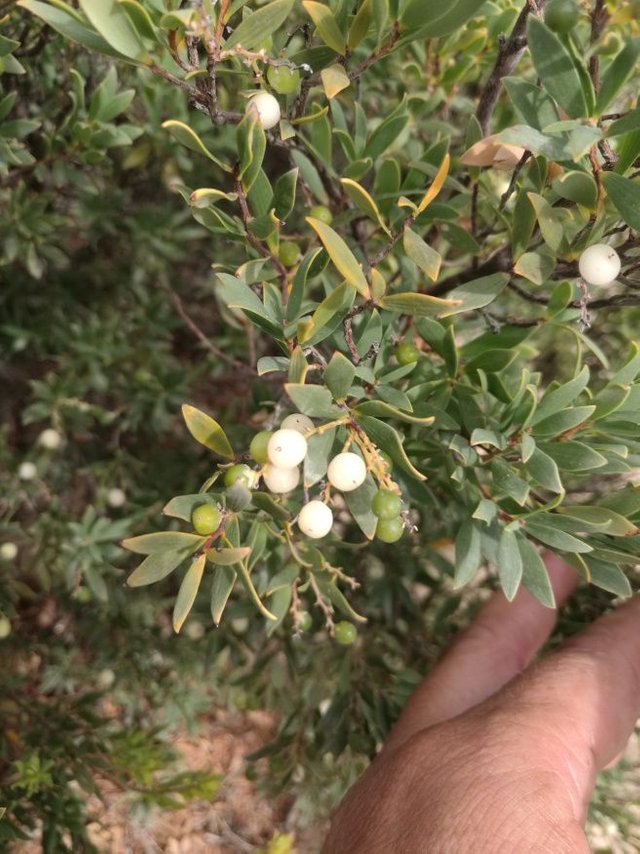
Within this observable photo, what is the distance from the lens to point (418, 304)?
606 millimetres

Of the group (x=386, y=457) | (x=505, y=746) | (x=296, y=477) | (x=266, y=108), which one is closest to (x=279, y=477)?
(x=296, y=477)

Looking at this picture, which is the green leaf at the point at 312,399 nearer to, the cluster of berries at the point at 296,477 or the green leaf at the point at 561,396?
the cluster of berries at the point at 296,477

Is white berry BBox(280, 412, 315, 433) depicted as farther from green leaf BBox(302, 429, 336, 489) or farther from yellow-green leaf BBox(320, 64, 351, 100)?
yellow-green leaf BBox(320, 64, 351, 100)

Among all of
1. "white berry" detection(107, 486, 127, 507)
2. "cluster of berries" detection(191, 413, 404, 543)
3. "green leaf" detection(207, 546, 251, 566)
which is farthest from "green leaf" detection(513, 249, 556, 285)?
"white berry" detection(107, 486, 127, 507)

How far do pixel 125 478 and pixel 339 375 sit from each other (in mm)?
970

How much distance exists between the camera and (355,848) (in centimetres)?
84

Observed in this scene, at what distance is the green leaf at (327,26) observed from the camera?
59 cm

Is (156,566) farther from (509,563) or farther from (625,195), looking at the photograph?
(625,195)

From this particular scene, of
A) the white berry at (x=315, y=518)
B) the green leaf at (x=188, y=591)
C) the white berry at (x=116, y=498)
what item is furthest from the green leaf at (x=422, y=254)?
the white berry at (x=116, y=498)

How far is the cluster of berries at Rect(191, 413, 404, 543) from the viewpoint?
59 centimetres

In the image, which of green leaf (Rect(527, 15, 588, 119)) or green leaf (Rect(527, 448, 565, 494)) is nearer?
green leaf (Rect(527, 15, 588, 119))

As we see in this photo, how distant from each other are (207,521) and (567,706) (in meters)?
0.65

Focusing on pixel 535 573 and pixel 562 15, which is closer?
pixel 562 15

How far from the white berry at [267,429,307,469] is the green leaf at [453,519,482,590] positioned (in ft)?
0.87
